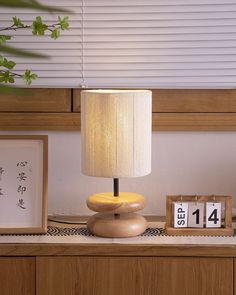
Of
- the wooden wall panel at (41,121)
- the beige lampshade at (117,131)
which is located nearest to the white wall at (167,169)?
the wooden wall panel at (41,121)

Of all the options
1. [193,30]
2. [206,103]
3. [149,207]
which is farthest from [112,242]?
[193,30]

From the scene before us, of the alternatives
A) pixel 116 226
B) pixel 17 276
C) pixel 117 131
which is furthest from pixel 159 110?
pixel 17 276

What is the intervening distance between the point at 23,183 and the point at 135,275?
1.38 ft

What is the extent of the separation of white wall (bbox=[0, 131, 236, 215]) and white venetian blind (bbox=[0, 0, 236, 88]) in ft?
0.59

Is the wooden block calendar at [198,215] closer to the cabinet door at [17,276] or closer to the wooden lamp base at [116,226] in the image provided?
the wooden lamp base at [116,226]

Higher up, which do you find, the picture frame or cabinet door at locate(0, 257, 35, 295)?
the picture frame

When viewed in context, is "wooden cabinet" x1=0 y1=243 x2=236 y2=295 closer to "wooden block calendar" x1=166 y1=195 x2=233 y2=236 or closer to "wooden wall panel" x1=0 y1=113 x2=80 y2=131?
"wooden block calendar" x1=166 y1=195 x2=233 y2=236

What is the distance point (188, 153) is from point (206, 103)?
0.17m

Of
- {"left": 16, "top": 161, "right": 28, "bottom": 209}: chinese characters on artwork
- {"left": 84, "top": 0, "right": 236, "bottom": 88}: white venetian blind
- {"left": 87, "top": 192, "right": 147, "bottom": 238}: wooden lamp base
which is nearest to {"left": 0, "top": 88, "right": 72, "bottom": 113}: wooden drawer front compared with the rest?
{"left": 84, "top": 0, "right": 236, "bottom": 88}: white venetian blind

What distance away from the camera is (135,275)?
1384 millimetres

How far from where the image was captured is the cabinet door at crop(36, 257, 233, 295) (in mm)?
1375

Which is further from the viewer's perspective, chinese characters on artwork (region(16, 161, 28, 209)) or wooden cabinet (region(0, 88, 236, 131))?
wooden cabinet (region(0, 88, 236, 131))

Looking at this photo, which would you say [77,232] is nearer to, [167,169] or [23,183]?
[23,183]

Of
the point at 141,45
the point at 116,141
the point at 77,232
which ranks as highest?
the point at 141,45
